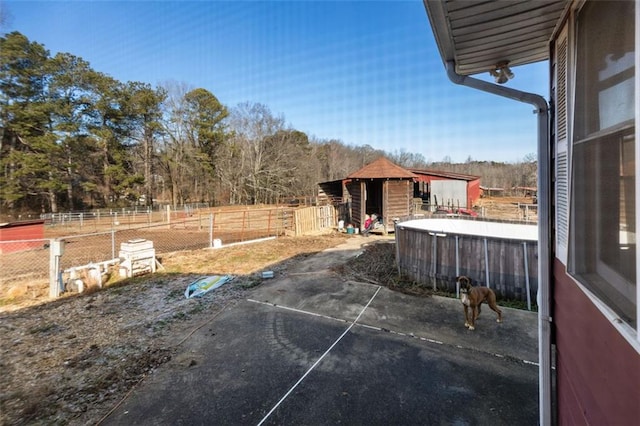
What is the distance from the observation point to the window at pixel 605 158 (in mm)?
943

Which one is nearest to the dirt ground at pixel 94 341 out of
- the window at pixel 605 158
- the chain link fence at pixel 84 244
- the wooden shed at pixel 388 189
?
the chain link fence at pixel 84 244

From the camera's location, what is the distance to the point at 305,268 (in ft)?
25.9

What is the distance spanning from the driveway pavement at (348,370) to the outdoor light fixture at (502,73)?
307 cm

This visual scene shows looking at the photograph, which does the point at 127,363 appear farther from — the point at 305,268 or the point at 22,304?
the point at 305,268

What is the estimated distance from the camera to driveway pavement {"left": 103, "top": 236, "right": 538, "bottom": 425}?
8.88ft

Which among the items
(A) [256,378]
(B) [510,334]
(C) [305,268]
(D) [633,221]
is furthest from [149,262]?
(D) [633,221]

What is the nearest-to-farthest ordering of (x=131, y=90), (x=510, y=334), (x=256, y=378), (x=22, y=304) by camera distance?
(x=256, y=378)
(x=510, y=334)
(x=22, y=304)
(x=131, y=90)

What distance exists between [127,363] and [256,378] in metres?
1.73

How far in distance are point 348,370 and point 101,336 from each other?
3.73 m

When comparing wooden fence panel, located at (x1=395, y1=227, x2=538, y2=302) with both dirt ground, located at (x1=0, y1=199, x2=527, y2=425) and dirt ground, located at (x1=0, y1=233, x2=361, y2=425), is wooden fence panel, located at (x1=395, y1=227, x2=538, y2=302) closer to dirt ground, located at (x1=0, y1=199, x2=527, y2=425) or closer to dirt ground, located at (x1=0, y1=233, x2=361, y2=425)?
dirt ground, located at (x1=0, y1=199, x2=527, y2=425)

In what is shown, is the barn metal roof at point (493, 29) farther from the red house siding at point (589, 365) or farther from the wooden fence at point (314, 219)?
the wooden fence at point (314, 219)

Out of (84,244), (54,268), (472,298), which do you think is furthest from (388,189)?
(84,244)

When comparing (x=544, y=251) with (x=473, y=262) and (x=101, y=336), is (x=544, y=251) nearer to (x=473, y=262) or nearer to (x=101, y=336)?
(x=473, y=262)

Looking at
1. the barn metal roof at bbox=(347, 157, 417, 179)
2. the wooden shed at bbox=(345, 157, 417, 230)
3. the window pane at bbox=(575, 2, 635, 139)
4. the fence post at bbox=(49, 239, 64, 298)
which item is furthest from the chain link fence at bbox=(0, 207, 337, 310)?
the window pane at bbox=(575, 2, 635, 139)
